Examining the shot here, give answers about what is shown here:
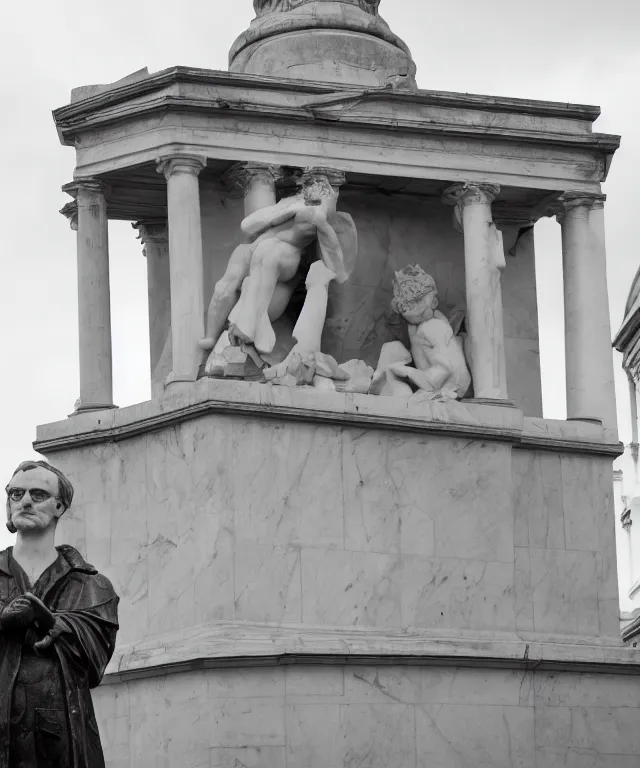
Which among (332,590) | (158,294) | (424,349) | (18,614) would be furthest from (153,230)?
(18,614)

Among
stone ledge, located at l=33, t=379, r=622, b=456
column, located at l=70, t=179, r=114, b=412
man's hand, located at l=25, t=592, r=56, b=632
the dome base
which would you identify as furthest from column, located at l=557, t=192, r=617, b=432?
man's hand, located at l=25, t=592, r=56, b=632

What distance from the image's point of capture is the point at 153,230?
25.2 meters

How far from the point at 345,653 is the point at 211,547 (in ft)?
4.66

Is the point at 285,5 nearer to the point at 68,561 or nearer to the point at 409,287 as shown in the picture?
the point at 409,287

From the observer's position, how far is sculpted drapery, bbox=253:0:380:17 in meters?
25.3

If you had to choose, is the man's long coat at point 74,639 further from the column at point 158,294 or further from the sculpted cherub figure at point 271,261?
the column at point 158,294

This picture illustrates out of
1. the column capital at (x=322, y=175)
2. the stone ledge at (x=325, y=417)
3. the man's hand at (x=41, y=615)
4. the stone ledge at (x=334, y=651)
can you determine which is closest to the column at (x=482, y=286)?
the stone ledge at (x=325, y=417)

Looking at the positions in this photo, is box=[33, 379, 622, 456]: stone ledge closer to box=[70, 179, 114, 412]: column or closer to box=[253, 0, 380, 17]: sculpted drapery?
box=[70, 179, 114, 412]: column

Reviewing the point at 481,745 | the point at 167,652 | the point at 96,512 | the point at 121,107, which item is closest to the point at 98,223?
the point at 121,107

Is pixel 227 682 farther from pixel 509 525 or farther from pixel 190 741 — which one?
pixel 509 525

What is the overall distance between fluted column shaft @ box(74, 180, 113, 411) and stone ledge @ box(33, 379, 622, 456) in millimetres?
394

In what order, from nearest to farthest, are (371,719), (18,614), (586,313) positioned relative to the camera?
(18,614)
(371,719)
(586,313)

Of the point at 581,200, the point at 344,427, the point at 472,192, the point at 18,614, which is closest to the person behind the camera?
the point at 18,614

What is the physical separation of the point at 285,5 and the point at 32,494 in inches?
449
